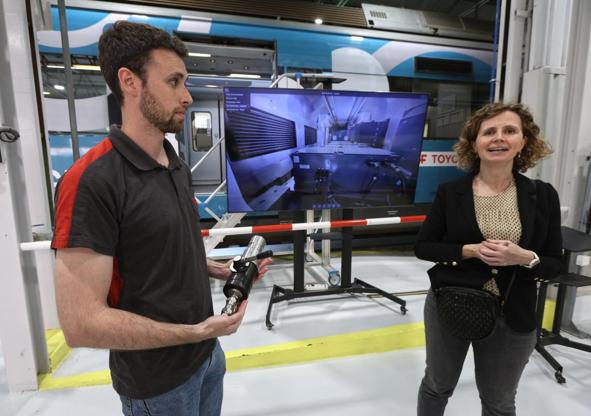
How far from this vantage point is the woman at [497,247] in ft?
3.84

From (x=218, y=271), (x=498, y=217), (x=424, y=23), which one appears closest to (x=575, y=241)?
(x=498, y=217)

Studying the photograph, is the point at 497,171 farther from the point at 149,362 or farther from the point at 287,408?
the point at 287,408

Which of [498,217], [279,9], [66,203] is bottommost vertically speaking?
[498,217]

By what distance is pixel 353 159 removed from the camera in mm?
2699

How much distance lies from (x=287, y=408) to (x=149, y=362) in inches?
48.3

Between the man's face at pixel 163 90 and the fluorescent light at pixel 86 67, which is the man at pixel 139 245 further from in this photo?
the fluorescent light at pixel 86 67

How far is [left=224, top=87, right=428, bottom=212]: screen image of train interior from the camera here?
249 cm

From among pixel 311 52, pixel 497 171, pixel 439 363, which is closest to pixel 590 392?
pixel 439 363

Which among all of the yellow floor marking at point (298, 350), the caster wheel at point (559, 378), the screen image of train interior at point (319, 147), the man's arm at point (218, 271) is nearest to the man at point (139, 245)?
the man's arm at point (218, 271)

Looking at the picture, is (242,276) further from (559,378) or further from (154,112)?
(559,378)

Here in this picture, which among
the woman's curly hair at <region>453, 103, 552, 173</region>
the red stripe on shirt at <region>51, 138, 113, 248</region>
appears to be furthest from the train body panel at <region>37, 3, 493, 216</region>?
the red stripe on shirt at <region>51, 138, 113, 248</region>

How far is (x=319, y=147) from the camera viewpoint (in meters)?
2.64

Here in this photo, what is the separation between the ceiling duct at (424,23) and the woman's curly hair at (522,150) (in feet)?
10.6

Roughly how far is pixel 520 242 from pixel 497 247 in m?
0.15
